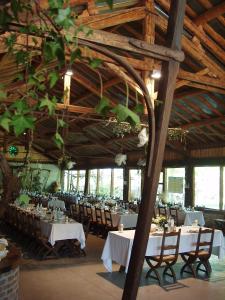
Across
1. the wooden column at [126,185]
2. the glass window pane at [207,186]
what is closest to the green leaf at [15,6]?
the glass window pane at [207,186]

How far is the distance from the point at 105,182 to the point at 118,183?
1.48 meters

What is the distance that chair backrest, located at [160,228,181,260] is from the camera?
627 cm

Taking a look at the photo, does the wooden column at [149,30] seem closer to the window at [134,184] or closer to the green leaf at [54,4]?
the green leaf at [54,4]

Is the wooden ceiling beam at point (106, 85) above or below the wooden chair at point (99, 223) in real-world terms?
above

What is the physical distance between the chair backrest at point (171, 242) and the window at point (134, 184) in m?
11.0

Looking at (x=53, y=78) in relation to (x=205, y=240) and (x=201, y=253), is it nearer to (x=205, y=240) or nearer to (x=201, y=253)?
(x=201, y=253)

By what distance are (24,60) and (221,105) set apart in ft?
34.1

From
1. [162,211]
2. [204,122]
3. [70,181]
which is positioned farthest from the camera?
[70,181]

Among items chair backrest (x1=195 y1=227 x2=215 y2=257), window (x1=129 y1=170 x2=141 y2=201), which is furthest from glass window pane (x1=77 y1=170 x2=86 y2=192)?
chair backrest (x1=195 y1=227 x2=215 y2=257)

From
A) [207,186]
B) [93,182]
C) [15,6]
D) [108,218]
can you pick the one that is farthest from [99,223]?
[93,182]

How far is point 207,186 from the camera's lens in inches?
550

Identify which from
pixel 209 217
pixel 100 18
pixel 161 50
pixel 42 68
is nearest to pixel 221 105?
pixel 209 217

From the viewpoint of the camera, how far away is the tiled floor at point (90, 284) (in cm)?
563

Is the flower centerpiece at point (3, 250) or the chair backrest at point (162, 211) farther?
the chair backrest at point (162, 211)
